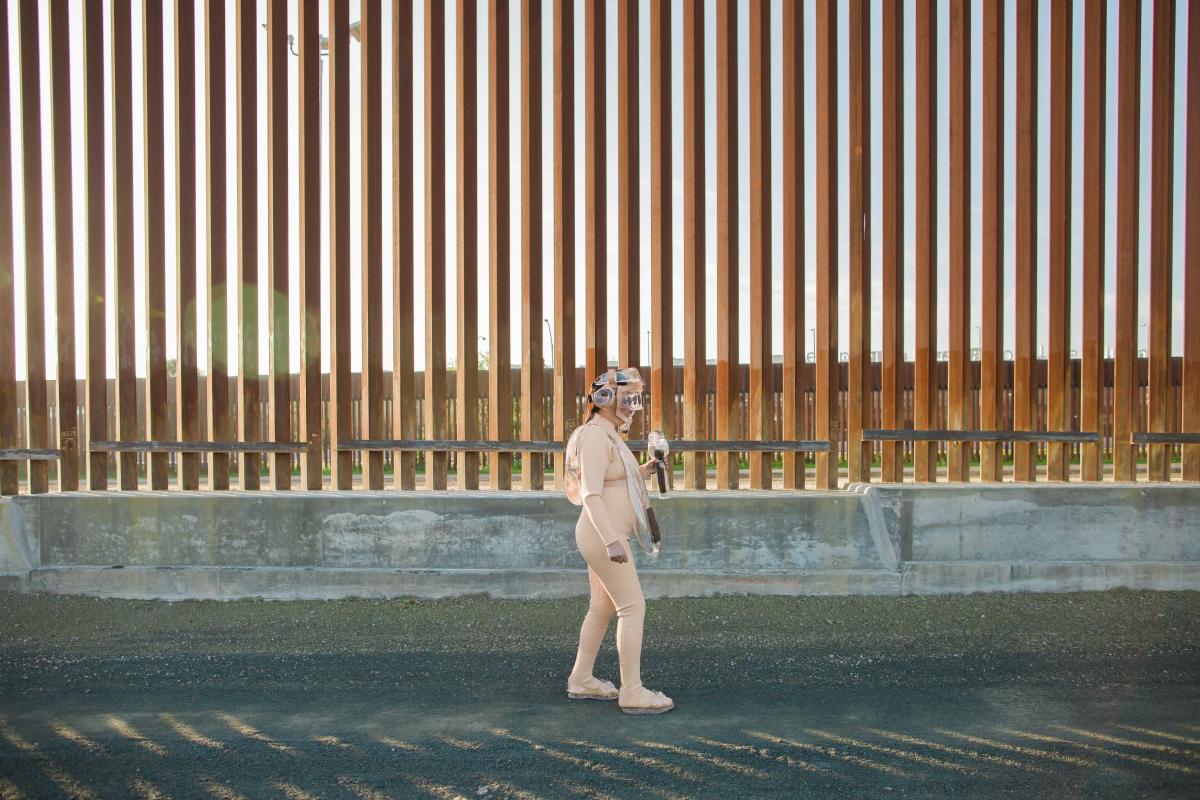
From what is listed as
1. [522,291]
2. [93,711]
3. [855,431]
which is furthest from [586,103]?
[93,711]

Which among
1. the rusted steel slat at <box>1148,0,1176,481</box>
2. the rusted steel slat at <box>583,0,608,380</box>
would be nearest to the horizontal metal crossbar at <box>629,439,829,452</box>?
the rusted steel slat at <box>583,0,608,380</box>

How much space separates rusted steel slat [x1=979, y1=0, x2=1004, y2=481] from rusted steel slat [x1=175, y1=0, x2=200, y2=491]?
6716 millimetres

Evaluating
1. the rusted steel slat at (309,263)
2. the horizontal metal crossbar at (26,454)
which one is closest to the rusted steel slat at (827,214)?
the rusted steel slat at (309,263)

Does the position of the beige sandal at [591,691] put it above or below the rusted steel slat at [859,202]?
below

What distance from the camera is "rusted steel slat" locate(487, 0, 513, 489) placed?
25.3ft

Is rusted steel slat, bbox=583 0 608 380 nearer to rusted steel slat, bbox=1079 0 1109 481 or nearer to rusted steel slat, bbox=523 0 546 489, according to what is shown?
rusted steel slat, bbox=523 0 546 489

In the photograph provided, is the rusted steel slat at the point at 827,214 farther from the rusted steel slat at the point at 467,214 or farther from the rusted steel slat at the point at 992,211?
the rusted steel slat at the point at 467,214

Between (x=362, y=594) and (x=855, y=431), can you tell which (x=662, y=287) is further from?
(x=362, y=594)

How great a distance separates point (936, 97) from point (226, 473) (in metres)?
6.87

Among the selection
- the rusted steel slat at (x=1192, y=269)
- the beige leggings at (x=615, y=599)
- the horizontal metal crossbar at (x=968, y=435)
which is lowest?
the beige leggings at (x=615, y=599)

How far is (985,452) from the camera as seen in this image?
7.69m

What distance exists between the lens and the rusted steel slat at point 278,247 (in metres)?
7.63

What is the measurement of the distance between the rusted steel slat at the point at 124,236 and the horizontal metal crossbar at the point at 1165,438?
8512 mm

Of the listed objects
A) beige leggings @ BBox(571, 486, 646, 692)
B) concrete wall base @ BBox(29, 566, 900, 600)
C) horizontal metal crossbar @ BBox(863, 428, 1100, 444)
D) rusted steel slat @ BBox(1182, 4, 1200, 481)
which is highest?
rusted steel slat @ BBox(1182, 4, 1200, 481)
